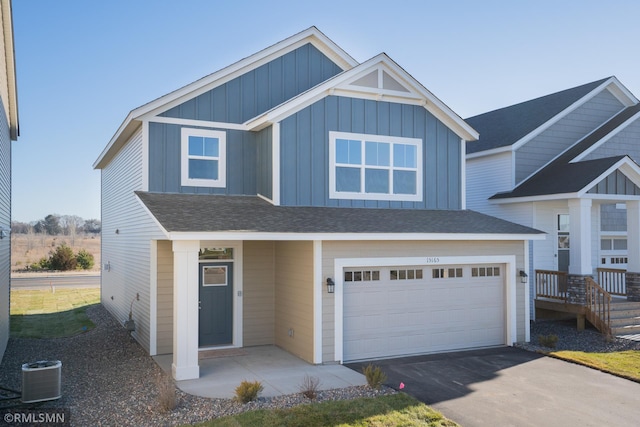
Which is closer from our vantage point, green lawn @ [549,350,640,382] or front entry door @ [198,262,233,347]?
green lawn @ [549,350,640,382]

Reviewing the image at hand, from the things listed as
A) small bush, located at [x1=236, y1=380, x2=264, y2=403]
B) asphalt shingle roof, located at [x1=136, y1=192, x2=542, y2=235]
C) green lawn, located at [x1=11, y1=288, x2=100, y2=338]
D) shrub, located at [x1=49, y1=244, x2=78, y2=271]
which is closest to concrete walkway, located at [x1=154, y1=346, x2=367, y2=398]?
small bush, located at [x1=236, y1=380, x2=264, y2=403]

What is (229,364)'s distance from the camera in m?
11.2

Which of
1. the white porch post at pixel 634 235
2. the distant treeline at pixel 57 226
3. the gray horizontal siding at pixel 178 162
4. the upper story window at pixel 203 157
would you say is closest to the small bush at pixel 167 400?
the gray horizontal siding at pixel 178 162

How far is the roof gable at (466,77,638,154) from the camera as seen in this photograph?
18.1 metres

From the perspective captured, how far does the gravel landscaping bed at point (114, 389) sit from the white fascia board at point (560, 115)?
11.7 meters

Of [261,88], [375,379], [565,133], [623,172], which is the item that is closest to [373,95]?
[261,88]

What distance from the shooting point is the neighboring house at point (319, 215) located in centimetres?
1168

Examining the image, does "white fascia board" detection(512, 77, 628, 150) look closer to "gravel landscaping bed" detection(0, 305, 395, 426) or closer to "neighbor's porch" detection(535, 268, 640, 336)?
"neighbor's porch" detection(535, 268, 640, 336)

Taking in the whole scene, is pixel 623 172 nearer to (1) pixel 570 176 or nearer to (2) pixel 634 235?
(1) pixel 570 176

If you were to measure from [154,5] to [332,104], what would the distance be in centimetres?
817

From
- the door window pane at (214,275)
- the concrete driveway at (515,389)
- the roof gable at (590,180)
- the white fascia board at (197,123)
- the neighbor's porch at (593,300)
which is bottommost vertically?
the concrete driveway at (515,389)

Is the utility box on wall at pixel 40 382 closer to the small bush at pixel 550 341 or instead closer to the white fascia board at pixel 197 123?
the white fascia board at pixel 197 123

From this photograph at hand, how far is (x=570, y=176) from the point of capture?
1597 centimetres

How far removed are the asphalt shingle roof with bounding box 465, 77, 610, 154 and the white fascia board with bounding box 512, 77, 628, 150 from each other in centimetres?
10
